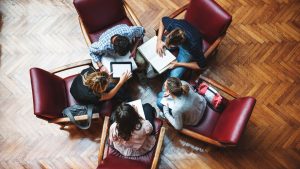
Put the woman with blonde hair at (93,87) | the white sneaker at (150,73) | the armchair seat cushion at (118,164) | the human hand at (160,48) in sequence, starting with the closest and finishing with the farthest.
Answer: the armchair seat cushion at (118,164) → the woman with blonde hair at (93,87) → the human hand at (160,48) → the white sneaker at (150,73)

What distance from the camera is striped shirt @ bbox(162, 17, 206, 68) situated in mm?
3166

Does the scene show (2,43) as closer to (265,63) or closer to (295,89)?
(265,63)

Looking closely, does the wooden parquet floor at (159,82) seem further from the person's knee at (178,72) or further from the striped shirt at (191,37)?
the striped shirt at (191,37)

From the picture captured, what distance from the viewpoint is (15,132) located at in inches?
142

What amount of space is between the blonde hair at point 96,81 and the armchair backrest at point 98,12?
72 centimetres

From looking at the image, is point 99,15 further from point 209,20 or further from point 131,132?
point 131,132

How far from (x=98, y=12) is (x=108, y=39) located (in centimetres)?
36

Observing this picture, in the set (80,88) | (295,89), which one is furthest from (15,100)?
(295,89)

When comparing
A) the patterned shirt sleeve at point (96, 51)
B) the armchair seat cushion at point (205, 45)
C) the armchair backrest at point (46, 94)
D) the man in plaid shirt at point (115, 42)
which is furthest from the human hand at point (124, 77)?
the armchair seat cushion at point (205, 45)

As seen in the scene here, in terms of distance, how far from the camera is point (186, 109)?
2.84 metres

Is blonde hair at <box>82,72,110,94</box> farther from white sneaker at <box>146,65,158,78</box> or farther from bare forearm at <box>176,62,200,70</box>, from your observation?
bare forearm at <box>176,62,200,70</box>

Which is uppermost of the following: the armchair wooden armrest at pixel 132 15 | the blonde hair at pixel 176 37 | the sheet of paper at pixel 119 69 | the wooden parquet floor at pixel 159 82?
the armchair wooden armrest at pixel 132 15

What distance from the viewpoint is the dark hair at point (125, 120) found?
2.53 meters

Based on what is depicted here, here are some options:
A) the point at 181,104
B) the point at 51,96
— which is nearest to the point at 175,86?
the point at 181,104
